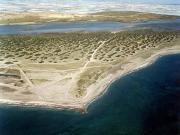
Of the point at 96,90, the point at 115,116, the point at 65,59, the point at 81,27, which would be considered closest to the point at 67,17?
the point at 81,27

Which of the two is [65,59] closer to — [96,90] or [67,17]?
[96,90]

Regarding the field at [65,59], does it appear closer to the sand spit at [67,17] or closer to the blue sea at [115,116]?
the blue sea at [115,116]

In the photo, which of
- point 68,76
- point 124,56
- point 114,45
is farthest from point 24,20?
point 68,76

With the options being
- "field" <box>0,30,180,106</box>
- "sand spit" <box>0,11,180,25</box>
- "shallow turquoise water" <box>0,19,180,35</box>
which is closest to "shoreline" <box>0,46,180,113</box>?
"field" <box>0,30,180,106</box>

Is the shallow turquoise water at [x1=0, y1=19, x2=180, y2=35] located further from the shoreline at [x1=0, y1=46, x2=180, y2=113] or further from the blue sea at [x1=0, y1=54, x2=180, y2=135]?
the blue sea at [x1=0, y1=54, x2=180, y2=135]

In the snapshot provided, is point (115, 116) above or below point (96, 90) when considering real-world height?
below
